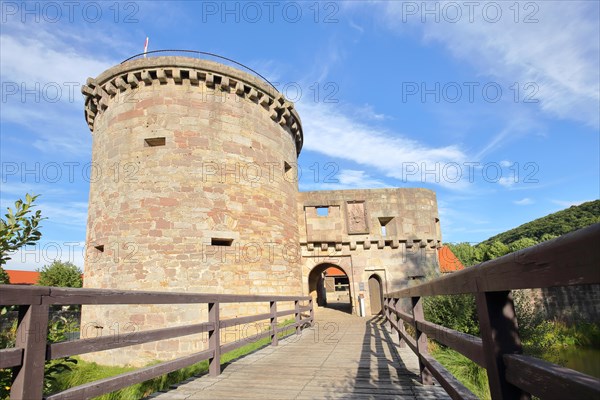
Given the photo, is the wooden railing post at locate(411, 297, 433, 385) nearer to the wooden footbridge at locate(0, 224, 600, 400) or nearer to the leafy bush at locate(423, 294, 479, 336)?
the wooden footbridge at locate(0, 224, 600, 400)

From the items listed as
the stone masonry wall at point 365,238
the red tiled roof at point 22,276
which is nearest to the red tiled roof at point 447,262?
the stone masonry wall at point 365,238

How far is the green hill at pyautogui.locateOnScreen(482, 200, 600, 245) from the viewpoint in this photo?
131ft

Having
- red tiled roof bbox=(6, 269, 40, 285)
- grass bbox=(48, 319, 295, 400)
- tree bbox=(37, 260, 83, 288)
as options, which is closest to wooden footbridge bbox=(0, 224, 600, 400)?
grass bbox=(48, 319, 295, 400)

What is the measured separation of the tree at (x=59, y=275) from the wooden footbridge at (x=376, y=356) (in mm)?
22383

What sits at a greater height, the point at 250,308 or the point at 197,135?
the point at 197,135

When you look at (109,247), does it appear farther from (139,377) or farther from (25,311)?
(25,311)

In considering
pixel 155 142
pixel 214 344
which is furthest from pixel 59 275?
pixel 214 344

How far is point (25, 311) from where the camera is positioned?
184 centimetres

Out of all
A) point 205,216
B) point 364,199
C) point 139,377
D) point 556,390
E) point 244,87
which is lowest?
point 139,377

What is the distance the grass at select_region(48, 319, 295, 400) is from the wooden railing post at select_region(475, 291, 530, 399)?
11.8 feet

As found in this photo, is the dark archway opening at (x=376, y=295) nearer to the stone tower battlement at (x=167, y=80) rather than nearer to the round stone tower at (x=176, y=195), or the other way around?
the round stone tower at (x=176, y=195)

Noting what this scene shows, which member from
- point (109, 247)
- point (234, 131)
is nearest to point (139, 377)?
point (109, 247)

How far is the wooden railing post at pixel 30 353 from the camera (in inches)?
70.8

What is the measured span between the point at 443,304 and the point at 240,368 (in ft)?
19.4
